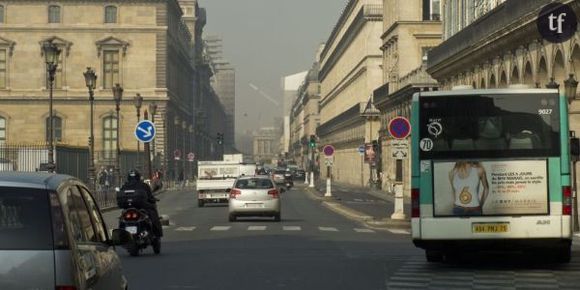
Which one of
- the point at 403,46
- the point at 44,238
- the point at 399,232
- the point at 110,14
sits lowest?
the point at 399,232

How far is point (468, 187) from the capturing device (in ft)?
60.7

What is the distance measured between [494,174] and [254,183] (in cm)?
1978

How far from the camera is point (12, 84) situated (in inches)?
4478

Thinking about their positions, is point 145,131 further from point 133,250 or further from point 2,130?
point 2,130

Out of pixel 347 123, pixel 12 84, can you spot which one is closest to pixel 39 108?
pixel 12 84

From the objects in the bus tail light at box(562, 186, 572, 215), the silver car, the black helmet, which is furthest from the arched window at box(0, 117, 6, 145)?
the bus tail light at box(562, 186, 572, 215)

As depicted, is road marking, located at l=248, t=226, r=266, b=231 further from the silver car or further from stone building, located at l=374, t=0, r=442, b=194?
stone building, located at l=374, t=0, r=442, b=194

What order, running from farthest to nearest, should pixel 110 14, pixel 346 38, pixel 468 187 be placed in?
pixel 346 38
pixel 110 14
pixel 468 187

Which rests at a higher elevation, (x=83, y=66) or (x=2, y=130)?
(x=83, y=66)

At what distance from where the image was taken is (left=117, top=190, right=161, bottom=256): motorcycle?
2142cm

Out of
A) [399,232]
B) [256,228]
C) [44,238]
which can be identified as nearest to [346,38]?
[256,228]

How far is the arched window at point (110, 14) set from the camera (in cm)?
11550

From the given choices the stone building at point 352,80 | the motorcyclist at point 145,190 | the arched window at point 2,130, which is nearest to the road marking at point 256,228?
the motorcyclist at point 145,190

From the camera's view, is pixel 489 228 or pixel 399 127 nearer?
pixel 489 228
